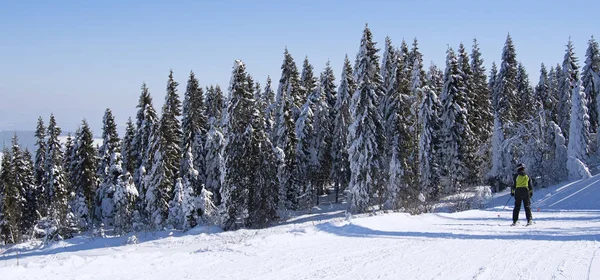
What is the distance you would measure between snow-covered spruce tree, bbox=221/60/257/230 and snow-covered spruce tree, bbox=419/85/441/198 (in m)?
13.7

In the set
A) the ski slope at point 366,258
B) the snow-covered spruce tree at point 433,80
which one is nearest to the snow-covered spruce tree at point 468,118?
the snow-covered spruce tree at point 433,80

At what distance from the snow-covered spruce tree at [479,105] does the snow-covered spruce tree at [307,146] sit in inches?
545

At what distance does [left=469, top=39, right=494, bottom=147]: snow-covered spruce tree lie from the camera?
4075cm

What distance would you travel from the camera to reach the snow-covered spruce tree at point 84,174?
41.3 metres

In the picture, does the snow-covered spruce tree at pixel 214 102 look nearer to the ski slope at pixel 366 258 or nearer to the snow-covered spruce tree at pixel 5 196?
the snow-covered spruce tree at pixel 5 196

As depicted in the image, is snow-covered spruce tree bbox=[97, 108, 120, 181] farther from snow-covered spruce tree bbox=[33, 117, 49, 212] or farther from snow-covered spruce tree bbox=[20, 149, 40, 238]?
snow-covered spruce tree bbox=[20, 149, 40, 238]

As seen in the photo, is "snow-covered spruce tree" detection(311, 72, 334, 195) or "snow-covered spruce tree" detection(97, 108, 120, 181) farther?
"snow-covered spruce tree" detection(311, 72, 334, 195)

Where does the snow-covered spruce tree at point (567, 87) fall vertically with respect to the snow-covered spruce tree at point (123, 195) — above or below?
above

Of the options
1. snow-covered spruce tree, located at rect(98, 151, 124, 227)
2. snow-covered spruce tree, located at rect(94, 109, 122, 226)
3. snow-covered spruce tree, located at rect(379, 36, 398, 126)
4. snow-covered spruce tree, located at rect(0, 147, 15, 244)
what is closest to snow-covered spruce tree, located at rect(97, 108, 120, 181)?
snow-covered spruce tree, located at rect(94, 109, 122, 226)

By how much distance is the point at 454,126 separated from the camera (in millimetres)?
37219

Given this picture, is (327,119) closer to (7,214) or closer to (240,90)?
(240,90)

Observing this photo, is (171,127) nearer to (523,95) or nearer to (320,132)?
(320,132)

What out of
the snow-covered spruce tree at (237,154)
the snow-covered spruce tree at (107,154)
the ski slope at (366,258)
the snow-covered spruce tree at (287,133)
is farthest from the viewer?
the snow-covered spruce tree at (287,133)

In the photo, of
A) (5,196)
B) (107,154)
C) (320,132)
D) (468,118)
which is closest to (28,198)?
(5,196)
